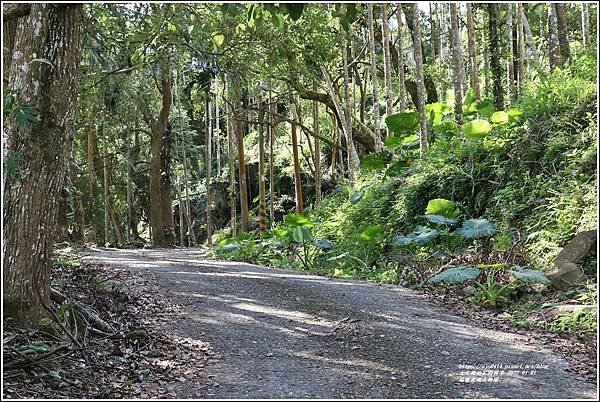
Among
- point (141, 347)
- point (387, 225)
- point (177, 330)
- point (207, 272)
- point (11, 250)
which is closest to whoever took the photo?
point (11, 250)

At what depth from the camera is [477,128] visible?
10.3 meters

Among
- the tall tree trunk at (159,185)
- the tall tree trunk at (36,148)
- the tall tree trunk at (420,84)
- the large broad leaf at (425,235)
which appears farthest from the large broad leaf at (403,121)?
the tall tree trunk at (159,185)

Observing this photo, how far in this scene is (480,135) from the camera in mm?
10398

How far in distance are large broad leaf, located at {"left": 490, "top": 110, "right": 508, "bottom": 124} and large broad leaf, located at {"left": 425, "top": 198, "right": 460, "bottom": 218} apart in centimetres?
179

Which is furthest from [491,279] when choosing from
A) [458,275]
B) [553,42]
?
[553,42]

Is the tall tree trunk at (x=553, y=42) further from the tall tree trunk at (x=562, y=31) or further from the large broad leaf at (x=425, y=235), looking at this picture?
the large broad leaf at (x=425, y=235)

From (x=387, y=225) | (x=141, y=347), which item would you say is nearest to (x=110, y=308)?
(x=141, y=347)

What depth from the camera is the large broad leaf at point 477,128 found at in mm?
10227

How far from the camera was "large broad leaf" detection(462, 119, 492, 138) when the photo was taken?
33.6 ft

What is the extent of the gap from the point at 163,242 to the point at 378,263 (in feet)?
37.8

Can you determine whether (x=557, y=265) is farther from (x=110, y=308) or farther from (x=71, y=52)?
(x=71, y=52)

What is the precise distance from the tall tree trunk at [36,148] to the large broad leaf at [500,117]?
742cm

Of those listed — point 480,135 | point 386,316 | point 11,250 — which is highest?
point 480,135

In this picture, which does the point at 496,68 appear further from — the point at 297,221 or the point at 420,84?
the point at 297,221
